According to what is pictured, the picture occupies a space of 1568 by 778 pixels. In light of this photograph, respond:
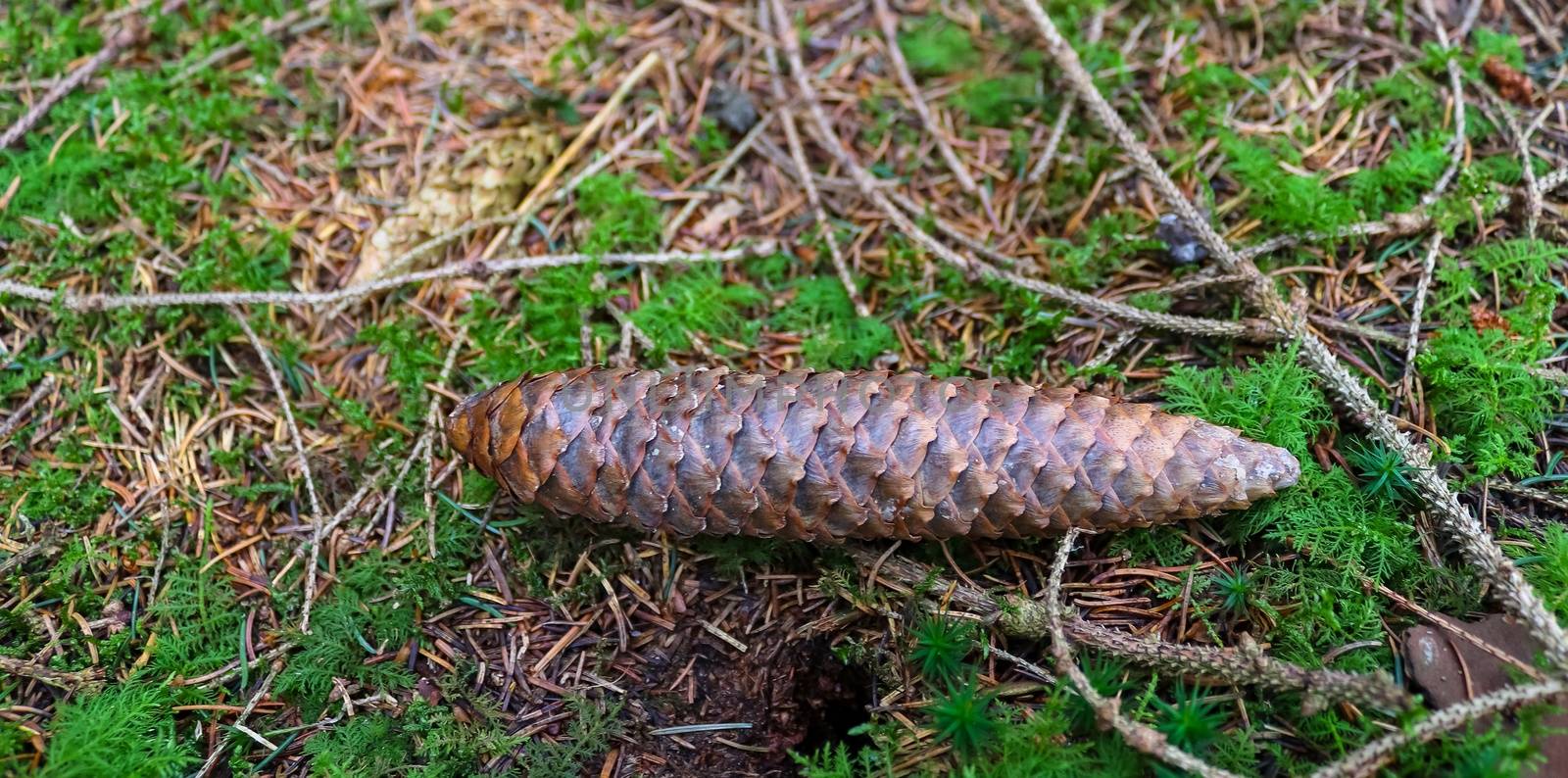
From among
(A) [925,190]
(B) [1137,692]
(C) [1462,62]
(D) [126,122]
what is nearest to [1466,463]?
(B) [1137,692]

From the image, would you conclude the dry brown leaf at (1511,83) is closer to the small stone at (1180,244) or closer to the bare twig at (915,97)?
the small stone at (1180,244)

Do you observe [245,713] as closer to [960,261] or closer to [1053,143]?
[960,261]

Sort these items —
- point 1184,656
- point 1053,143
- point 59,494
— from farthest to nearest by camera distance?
point 1053,143 → point 59,494 → point 1184,656

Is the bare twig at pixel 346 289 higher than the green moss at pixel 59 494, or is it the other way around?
the bare twig at pixel 346 289

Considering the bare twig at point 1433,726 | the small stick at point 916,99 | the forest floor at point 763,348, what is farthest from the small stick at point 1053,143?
the bare twig at point 1433,726

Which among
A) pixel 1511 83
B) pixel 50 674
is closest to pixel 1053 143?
pixel 1511 83

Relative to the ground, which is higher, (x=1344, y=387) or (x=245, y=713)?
(x=1344, y=387)
